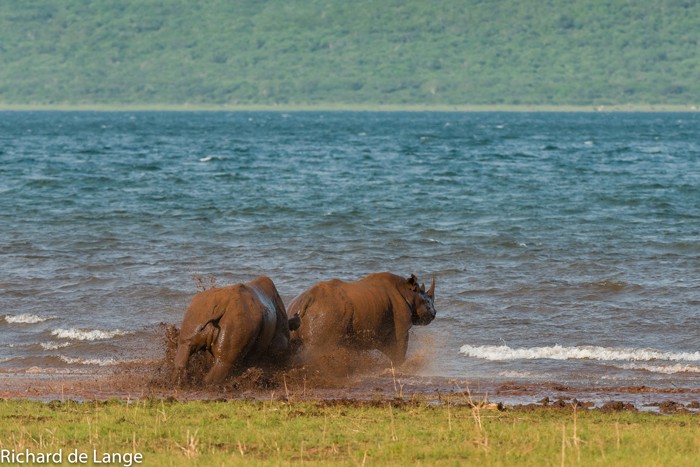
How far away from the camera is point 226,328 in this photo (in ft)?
40.0

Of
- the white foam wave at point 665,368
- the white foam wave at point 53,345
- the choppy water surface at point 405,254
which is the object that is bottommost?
the choppy water surface at point 405,254

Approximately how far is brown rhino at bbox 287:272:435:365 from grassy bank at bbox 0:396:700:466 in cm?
207

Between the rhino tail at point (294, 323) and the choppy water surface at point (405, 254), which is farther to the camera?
the choppy water surface at point (405, 254)

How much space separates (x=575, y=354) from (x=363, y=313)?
10.5 feet

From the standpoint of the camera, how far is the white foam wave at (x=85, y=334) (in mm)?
16672

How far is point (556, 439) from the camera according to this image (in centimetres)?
980

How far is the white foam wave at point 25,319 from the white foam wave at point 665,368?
26.7 feet

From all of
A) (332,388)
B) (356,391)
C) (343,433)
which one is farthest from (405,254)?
(343,433)

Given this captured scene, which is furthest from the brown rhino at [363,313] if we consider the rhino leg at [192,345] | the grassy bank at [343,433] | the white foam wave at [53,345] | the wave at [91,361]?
the white foam wave at [53,345]

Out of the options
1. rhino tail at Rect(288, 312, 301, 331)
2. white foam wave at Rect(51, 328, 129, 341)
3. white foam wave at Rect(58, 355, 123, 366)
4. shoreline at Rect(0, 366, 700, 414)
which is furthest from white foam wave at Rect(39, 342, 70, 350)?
rhino tail at Rect(288, 312, 301, 331)

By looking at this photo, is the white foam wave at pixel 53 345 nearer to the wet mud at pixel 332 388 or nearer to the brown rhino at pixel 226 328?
the wet mud at pixel 332 388

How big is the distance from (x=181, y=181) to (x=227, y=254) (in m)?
22.0

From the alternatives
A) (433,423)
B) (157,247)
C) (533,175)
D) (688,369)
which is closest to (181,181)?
(533,175)

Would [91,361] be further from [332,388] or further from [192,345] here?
[332,388]
